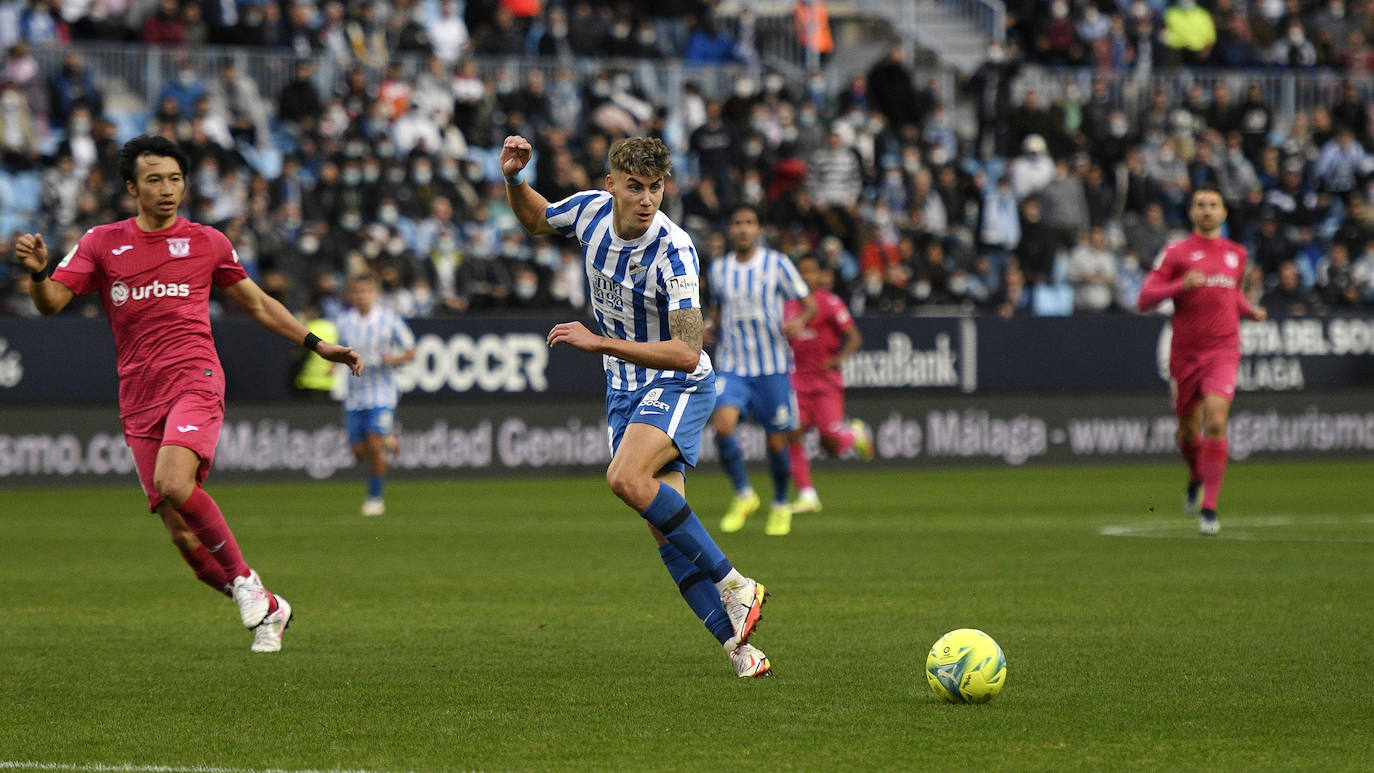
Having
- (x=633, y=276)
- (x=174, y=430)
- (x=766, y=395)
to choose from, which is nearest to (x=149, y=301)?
(x=174, y=430)

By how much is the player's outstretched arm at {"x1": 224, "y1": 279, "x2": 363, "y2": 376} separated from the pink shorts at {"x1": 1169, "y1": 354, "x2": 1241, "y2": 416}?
26.7 feet

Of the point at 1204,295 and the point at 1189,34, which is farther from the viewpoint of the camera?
the point at 1189,34

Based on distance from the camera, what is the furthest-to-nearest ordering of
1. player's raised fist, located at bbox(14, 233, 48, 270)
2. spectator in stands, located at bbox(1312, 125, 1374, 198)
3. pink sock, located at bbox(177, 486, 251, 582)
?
spectator in stands, located at bbox(1312, 125, 1374, 198)
pink sock, located at bbox(177, 486, 251, 582)
player's raised fist, located at bbox(14, 233, 48, 270)

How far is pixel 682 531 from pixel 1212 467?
25.9 feet

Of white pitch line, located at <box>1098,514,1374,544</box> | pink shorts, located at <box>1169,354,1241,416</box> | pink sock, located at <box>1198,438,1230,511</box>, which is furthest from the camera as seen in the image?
pink shorts, located at <box>1169,354,1241,416</box>

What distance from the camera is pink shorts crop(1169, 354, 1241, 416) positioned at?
14.7 metres

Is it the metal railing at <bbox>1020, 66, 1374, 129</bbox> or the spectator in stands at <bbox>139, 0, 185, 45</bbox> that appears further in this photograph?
the metal railing at <bbox>1020, 66, 1374, 129</bbox>

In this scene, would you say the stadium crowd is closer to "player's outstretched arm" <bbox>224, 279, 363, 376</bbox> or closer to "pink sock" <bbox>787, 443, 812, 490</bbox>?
"pink sock" <bbox>787, 443, 812, 490</bbox>

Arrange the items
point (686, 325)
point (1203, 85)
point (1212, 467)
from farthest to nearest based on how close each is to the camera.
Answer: point (1203, 85) < point (1212, 467) < point (686, 325)

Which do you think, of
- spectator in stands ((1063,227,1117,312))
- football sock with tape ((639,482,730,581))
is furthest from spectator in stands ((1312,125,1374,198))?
football sock with tape ((639,482,730,581))

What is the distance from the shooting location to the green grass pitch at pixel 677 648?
6.21 metres

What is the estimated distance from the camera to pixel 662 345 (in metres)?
7.41

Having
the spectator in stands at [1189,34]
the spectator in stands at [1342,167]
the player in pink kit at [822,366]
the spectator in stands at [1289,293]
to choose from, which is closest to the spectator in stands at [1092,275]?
the spectator in stands at [1289,293]

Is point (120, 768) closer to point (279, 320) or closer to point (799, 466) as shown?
point (279, 320)
